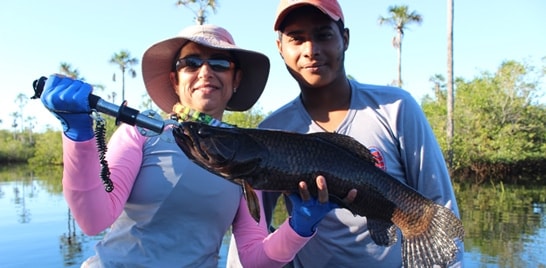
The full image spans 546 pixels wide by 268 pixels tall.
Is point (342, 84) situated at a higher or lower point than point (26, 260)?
higher

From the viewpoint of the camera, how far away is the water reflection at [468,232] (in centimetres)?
1170

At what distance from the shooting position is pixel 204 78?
10.3 feet

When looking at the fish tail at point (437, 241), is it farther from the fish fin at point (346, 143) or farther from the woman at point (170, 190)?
the woman at point (170, 190)

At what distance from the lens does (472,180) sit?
29797mm

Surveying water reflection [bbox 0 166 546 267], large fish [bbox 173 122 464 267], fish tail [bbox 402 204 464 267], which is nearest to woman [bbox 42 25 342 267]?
large fish [bbox 173 122 464 267]

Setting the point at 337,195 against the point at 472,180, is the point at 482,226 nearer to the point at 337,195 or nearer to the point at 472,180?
the point at 337,195

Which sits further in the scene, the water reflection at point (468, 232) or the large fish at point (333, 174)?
the water reflection at point (468, 232)

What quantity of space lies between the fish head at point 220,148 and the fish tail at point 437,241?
124 centimetres

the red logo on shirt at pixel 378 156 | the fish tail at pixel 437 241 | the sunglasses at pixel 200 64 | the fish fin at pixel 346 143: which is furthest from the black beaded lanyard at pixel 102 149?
the fish tail at pixel 437 241

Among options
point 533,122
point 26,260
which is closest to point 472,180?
point 533,122

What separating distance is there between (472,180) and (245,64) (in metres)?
29.6

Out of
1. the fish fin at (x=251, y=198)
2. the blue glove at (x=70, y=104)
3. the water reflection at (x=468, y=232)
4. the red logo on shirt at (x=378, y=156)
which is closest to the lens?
the blue glove at (x=70, y=104)

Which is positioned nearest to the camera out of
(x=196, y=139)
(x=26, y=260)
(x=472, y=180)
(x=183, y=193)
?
(x=196, y=139)

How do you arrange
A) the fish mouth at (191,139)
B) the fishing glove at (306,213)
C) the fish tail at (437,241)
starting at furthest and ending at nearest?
1. the fish tail at (437,241)
2. the fishing glove at (306,213)
3. the fish mouth at (191,139)
